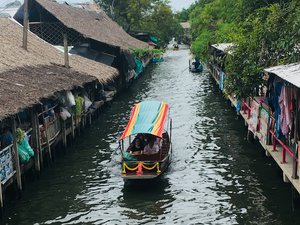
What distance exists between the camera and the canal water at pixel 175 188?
12.6m

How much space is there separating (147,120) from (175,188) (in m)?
2.83

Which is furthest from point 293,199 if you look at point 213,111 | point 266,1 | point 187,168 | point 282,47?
point 266,1

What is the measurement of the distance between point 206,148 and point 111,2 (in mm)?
53017

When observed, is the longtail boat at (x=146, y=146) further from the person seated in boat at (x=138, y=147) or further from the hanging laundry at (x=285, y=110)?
the hanging laundry at (x=285, y=110)

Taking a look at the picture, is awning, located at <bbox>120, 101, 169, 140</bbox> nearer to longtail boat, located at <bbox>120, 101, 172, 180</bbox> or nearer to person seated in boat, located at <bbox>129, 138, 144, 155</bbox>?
longtail boat, located at <bbox>120, 101, 172, 180</bbox>

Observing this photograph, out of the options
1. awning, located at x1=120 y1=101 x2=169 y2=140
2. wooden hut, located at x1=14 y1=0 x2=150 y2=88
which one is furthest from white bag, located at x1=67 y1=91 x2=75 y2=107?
wooden hut, located at x1=14 y1=0 x2=150 y2=88

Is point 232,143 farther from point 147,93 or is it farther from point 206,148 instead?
point 147,93

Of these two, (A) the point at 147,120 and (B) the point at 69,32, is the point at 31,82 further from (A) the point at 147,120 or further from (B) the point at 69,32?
(B) the point at 69,32

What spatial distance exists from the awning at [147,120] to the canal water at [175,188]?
1.63 metres

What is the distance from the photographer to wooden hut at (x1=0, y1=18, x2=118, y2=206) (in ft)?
43.5

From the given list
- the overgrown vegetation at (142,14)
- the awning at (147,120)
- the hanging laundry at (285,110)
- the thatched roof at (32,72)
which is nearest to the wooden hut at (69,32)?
the thatched roof at (32,72)

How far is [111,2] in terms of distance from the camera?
68.8m

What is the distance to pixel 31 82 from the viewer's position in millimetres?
16500

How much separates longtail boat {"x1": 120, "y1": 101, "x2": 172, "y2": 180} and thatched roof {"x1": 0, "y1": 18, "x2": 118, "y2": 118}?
3.07m
